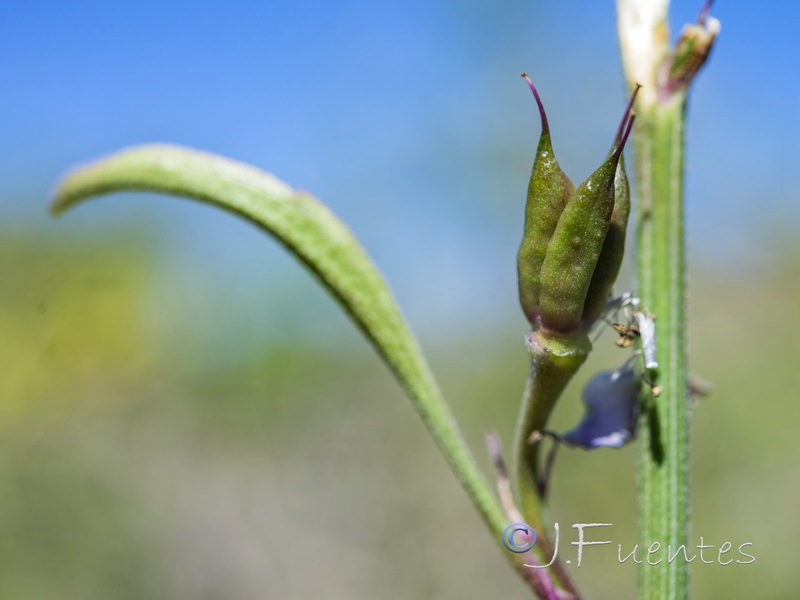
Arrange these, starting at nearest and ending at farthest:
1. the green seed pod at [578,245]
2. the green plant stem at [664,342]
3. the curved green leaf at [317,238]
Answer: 1. the green seed pod at [578,245]
2. the green plant stem at [664,342]
3. the curved green leaf at [317,238]

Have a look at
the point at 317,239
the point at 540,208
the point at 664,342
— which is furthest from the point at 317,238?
the point at 664,342

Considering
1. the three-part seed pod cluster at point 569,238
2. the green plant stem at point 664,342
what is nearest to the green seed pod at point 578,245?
the three-part seed pod cluster at point 569,238

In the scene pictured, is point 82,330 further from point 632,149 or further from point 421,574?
point 632,149

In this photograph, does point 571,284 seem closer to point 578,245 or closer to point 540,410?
point 578,245

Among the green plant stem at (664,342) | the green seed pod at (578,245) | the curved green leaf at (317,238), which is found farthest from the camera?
the curved green leaf at (317,238)

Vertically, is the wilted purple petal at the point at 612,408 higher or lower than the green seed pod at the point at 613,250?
lower

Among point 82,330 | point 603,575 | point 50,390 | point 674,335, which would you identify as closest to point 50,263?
point 82,330

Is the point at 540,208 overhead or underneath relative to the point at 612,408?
overhead

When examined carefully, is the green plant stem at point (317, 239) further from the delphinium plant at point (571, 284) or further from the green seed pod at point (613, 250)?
the green seed pod at point (613, 250)

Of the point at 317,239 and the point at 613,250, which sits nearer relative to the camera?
the point at 613,250
